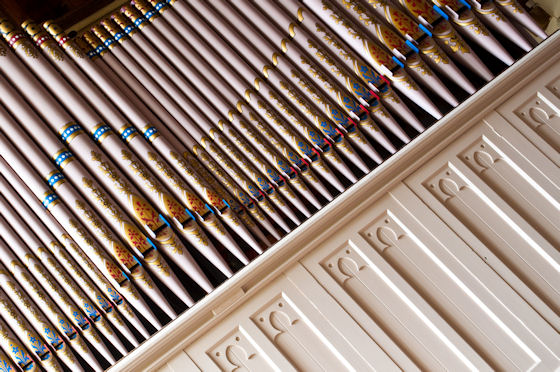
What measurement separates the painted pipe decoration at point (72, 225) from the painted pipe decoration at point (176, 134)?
0.81m

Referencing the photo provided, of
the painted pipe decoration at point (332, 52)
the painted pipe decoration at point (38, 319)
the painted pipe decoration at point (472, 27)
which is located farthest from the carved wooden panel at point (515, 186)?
the painted pipe decoration at point (38, 319)

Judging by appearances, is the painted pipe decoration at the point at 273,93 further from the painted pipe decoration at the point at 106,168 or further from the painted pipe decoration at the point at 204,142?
the painted pipe decoration at the point at 106,168

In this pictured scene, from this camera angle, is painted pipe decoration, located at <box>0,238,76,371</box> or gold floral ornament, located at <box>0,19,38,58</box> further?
gold floral ornament, located at <box>0,19,38,58</box>

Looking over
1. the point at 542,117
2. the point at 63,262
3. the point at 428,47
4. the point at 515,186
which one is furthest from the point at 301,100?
the point at 63,262

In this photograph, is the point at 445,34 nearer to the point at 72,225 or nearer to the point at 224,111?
the point at 224,111

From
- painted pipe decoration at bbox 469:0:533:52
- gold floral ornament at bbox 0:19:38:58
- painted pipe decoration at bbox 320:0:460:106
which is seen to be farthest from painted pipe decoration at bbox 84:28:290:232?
painted pipe decoration at bbox 469:0:533:52

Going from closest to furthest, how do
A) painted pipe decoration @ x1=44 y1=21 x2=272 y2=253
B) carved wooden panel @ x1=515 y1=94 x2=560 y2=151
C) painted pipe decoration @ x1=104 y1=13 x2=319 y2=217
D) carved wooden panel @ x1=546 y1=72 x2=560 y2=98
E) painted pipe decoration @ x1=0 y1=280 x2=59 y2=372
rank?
painted pipe decoration @ x1=0 y1=280 x2=59 y2=372 < painted pipe decoration @ x1=44 y1=21 x2=272 y2=253 < painted pipe decoration @ x1=104 y1=13 x2=319 y2=217 < carved wooden panel @ x1=515 y1=94 x2=560 y2=151 < carved wooden panel @ x1=546 y1=72 x2=560 y2=98

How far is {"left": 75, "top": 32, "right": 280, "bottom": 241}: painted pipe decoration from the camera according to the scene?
462 centimetres

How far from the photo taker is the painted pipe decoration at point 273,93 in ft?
15.3

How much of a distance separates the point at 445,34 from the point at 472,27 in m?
0.20

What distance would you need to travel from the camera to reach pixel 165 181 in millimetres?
4590

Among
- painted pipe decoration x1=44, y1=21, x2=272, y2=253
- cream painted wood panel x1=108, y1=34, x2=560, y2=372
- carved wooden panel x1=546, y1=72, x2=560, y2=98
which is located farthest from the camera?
carved wooden panel x1=546, y1=72, x2=560, y2=98

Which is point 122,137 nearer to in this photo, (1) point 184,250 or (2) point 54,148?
(2) point 54,148

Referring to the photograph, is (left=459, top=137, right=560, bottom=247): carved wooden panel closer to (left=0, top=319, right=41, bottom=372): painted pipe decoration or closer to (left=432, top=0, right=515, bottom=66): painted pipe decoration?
(left=432, top=0, right=515, bottom=66): painted pipe decoration
